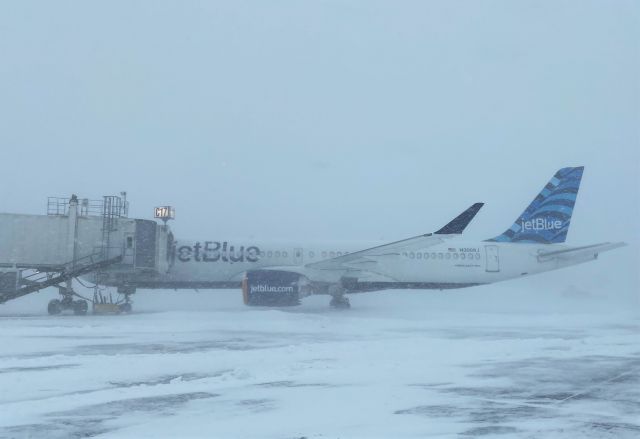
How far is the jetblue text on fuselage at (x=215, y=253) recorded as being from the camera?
1054 inches

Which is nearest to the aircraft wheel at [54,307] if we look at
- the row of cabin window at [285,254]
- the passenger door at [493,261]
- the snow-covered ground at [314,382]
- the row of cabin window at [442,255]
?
the snow-covered ground at [314,382]

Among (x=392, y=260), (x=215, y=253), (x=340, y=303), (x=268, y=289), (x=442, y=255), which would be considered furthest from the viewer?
(x=442, y=255)

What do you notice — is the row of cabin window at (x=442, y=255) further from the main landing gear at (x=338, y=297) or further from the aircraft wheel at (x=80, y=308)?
the aircraft wheel at (x=80, y=308)

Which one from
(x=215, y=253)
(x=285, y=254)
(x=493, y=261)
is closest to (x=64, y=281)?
(x=215, y=253)

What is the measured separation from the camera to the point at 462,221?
907 inches

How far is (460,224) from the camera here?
75.8 ft

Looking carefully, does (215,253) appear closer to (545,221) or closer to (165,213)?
(165,213)

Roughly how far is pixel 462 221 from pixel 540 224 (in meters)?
7.97

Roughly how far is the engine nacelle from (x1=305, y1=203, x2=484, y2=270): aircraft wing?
2123mm

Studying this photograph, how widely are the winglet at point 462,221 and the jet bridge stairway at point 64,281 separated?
12778 mm

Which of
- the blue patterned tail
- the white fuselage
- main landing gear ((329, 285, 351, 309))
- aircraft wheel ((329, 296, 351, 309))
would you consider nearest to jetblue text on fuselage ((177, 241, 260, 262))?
the white fuselage

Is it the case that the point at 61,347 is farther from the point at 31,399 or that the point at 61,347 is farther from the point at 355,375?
the point at 355,375

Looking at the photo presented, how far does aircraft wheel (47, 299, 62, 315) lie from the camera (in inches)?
886

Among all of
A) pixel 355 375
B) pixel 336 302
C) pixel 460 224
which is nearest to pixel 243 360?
pixel 355 375
